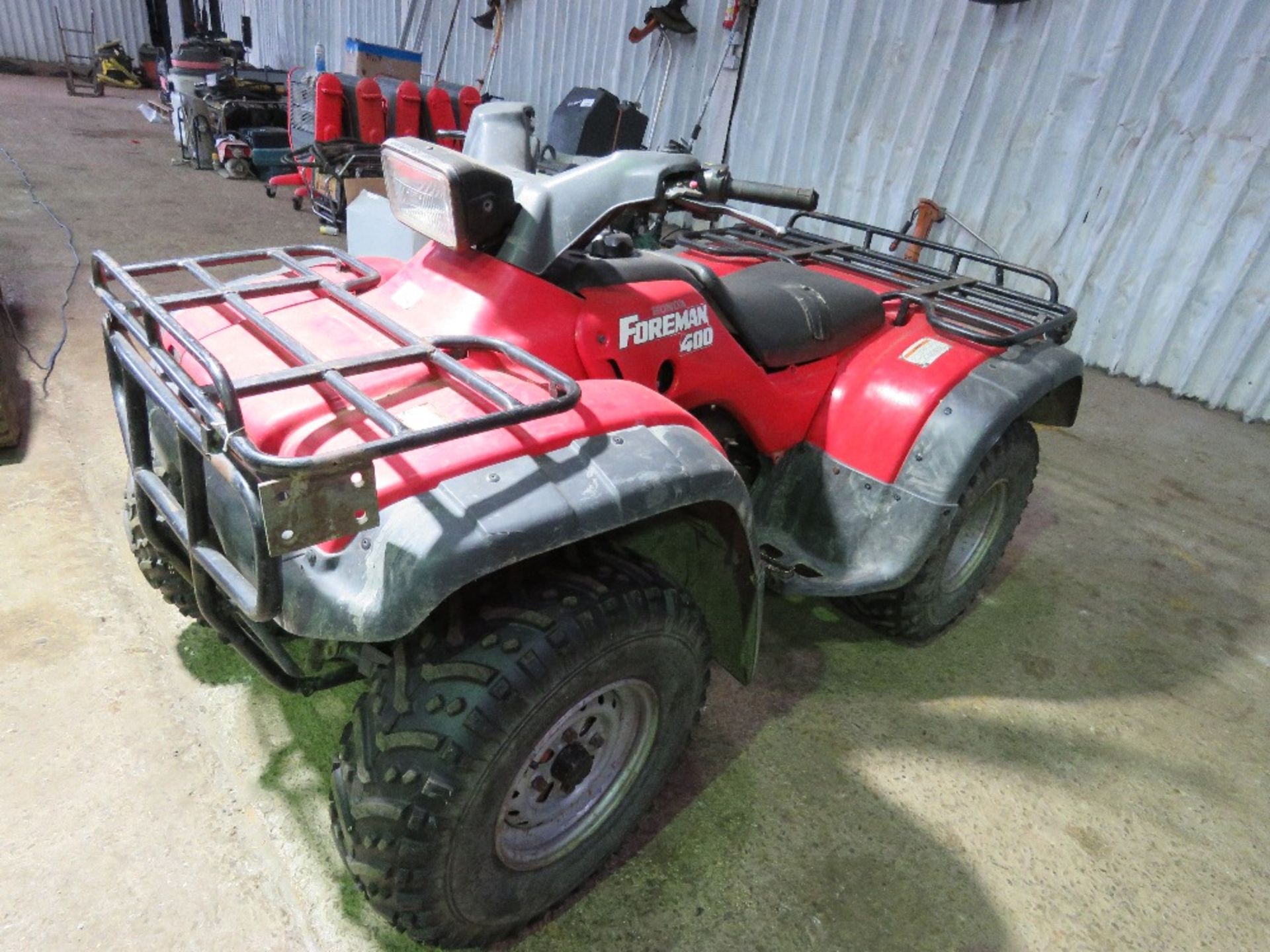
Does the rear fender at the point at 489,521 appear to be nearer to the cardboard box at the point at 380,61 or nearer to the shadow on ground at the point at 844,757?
the shadow on ground at the point at 844,757

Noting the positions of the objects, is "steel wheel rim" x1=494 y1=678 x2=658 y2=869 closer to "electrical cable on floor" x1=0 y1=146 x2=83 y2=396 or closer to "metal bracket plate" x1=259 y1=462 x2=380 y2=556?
"metal bracket plate" x1=259 y1=462 x2=380 y2=556

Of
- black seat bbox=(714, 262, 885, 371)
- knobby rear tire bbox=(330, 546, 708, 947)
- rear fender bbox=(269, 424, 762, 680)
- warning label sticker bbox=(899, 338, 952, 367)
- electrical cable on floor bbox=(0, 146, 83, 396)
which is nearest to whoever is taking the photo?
rear fender bbox=(269, 424, 762, 680)

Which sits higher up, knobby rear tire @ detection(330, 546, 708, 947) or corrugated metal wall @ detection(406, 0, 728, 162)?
corrugated metal wall @ detection(406, 0, 728, 162)

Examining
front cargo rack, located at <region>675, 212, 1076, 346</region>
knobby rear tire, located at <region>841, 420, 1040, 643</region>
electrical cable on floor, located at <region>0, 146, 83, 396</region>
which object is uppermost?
front cargo rack, located at <region>675, 212, 1076, 346</region>

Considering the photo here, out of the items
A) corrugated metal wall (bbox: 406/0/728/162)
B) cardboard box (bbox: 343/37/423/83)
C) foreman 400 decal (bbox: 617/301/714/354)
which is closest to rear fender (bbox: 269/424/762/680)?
foreman 400 decal (bbox: 617/301/714/354)

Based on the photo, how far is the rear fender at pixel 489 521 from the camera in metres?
1.09

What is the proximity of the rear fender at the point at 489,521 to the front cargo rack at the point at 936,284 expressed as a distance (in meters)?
1.30

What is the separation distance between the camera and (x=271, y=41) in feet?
43.6

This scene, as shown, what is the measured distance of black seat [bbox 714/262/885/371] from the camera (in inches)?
79.2

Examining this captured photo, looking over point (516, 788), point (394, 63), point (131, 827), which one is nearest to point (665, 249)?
point (516, 788)

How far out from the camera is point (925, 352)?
2.28 meters

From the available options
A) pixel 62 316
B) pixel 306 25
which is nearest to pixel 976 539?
pixel 62 316

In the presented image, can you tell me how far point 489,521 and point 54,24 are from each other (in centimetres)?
1771

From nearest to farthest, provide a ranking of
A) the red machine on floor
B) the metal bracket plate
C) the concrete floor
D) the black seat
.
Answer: the metal bracket plate
the concrete floor
the black seat
the red machine on floor
